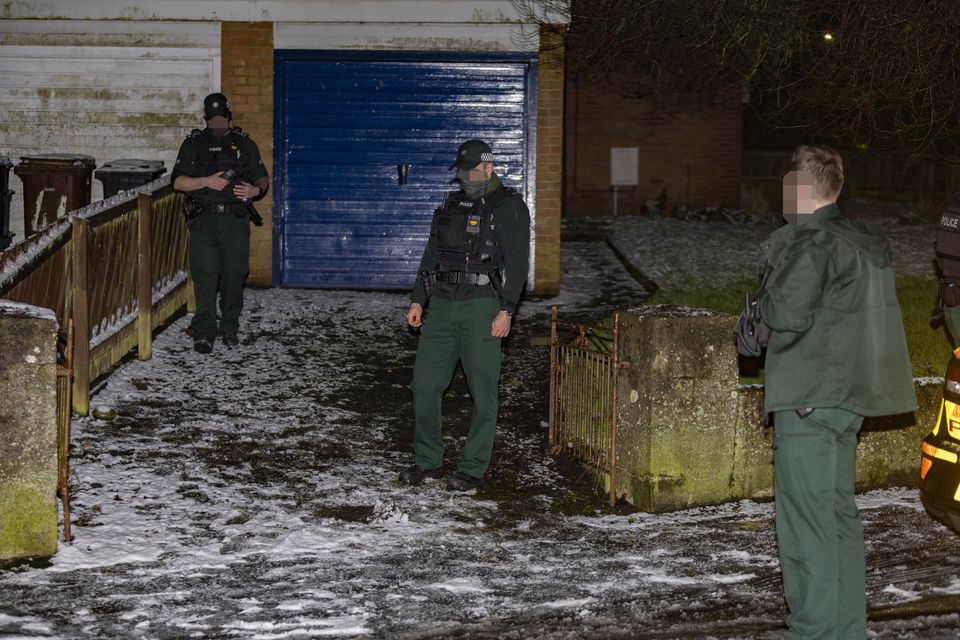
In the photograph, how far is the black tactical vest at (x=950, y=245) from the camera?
333 inches

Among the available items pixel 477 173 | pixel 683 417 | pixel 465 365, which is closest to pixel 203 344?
pixel 465 365

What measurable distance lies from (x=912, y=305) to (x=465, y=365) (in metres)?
6.05

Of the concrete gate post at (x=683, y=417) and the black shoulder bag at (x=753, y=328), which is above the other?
the black shoulder bag at (x=753, y=328)

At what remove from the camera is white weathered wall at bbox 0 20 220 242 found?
1407 centimetres

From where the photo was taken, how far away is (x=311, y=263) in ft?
47.1

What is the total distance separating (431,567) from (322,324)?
→ 5992mm

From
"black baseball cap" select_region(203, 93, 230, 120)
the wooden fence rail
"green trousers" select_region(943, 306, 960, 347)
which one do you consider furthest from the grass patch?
the wooden fence rail

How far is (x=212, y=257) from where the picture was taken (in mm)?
10664

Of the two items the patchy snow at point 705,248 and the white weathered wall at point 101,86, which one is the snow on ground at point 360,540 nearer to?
the white weathered wall at point 101,86

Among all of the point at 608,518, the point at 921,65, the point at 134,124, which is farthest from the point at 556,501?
the point at 134,124

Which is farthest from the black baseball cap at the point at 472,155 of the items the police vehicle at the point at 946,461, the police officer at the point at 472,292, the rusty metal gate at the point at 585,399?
the police vehicle at the point at 946,461

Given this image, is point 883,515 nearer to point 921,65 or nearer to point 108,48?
point 921,65

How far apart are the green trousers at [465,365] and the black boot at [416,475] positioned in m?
0.18

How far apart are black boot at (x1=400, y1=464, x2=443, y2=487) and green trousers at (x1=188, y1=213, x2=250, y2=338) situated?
3365 millimetres
